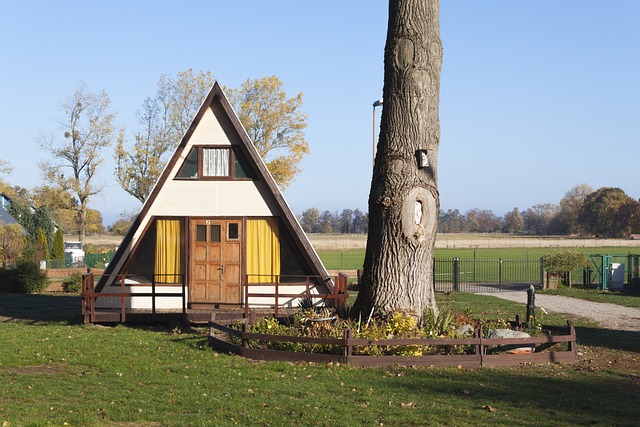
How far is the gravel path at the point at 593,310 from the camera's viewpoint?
22.1 meters

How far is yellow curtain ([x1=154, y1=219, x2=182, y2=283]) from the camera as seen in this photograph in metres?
21.0

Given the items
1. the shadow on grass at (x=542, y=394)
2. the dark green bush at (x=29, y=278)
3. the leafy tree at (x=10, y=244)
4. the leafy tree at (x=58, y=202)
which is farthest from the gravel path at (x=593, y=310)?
the leafy tree at (x=58, y=202)

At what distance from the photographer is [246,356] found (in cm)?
1441

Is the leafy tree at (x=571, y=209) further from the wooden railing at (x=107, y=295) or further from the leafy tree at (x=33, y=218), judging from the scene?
the wooden railing at (x=107, y=295)

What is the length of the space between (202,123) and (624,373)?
12.5 metres

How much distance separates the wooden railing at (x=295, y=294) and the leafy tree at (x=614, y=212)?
109m

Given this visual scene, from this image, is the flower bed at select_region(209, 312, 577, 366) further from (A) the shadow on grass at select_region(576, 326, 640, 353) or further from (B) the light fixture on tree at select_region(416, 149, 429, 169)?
(B) the light fixture on tree at select_region(416, 149, 429, 169)

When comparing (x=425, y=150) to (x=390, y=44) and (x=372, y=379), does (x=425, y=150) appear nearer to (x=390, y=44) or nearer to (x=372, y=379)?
(x=390, y=44)

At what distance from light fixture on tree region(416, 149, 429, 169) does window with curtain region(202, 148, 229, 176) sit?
703 cm

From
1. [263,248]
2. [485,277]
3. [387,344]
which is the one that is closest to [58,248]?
[485,277]

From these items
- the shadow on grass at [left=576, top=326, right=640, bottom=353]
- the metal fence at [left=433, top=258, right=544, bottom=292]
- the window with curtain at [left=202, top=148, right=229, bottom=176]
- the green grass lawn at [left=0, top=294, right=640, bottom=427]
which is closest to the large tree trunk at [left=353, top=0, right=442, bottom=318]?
the green grass lawn at [left=0, top=294, right=640, bottom=427]

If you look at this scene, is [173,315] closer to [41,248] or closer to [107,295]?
[107,295]

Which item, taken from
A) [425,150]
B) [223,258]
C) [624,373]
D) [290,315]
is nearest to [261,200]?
[223,258]

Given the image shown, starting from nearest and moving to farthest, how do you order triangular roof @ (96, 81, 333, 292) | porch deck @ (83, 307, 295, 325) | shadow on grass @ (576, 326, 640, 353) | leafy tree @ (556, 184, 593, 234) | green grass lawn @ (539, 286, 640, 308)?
shadow on grass @ (576, 326, 640, 353), porch deck @ (83, 307, 295, 325), triangular roof @ (96, 81, 333, 292), green grass lawn @ (539, 286, 640, 308), leafy tree @ (556, 184, 593, 234)
